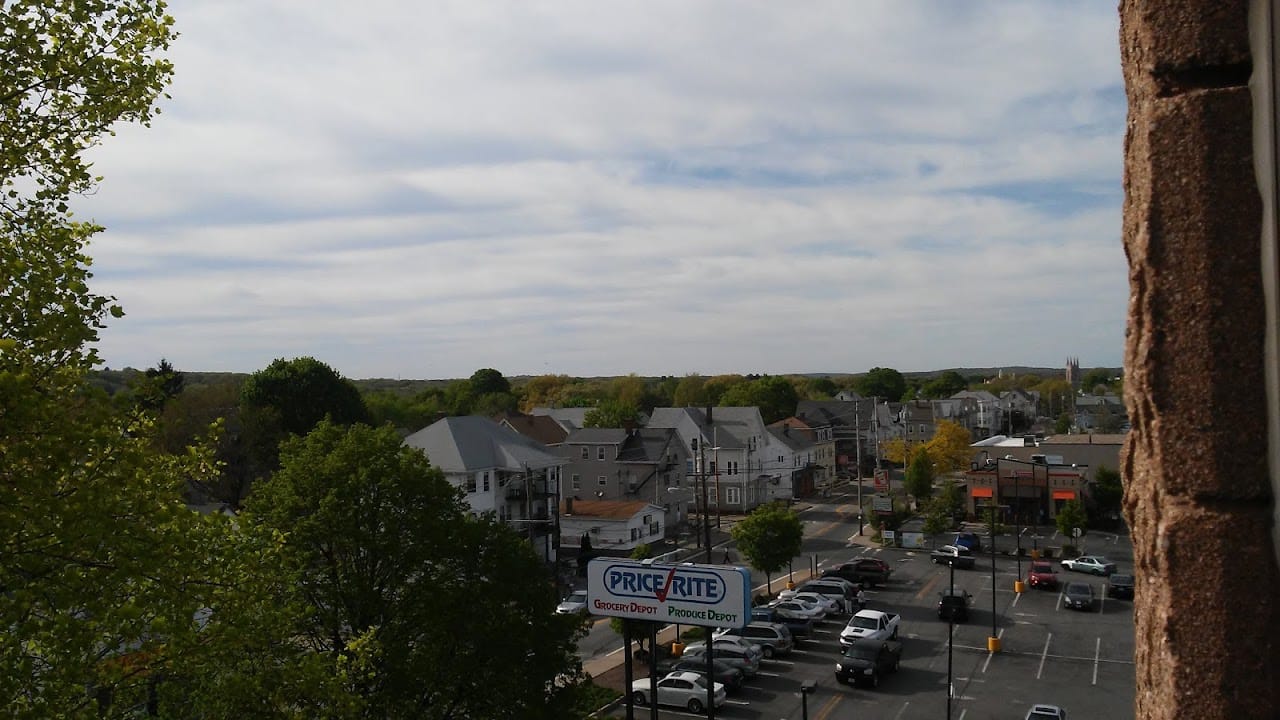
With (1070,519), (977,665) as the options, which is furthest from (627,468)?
(977,665)

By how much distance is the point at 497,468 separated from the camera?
49.1 meters

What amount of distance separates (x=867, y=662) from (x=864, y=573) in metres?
14.9

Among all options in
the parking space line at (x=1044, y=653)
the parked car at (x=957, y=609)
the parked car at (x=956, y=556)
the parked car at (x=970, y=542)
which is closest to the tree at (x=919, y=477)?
the parked car at (x=970, y=542)

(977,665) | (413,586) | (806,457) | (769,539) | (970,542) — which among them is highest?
(413,586)

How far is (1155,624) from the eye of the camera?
3.18m

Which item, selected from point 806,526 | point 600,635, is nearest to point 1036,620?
point 600,635

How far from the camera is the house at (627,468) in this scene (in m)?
63.3

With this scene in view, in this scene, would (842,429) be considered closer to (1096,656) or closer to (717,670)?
Answer: (1096,656)

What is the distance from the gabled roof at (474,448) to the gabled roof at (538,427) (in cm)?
2006

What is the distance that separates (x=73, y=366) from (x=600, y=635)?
28.6m

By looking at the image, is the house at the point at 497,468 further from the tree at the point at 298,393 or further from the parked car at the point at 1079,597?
the parked car at the point at 1079,597

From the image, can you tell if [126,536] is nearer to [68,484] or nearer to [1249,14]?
[68,484]

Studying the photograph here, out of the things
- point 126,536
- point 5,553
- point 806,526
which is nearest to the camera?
point 5,553

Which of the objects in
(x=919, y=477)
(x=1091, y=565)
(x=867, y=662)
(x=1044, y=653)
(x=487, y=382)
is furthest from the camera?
(x=487, y=382)
